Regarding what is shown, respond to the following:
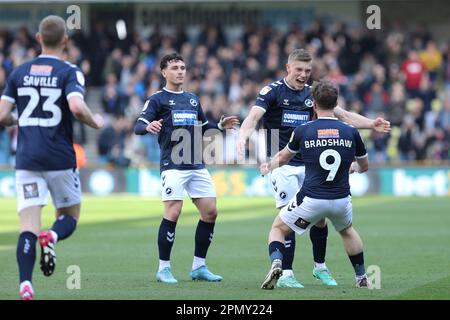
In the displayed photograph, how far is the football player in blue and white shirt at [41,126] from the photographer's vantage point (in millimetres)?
8492

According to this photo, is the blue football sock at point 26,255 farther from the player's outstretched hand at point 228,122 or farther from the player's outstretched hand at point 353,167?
the player's outstretched hand at point 353,167

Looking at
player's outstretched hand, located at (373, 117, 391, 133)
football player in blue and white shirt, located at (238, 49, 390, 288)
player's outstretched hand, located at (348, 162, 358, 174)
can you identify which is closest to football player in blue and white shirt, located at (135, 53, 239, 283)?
football player in blue and white shirt, located at (238, 49, 390, 288)

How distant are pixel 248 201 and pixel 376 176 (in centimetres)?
429

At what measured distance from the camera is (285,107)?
10.7m

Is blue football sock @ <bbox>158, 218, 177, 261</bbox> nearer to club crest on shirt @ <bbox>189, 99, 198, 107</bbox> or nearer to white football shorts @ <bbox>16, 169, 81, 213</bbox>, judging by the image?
club crest on shirt @ <bbox>189, 99, 198, 107</bbox>

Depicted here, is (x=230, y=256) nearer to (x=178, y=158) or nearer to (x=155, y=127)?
(x=178, y=158)

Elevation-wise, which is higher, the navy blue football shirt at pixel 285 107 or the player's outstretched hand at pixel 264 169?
the navy blue football shirt at pixel 285 107

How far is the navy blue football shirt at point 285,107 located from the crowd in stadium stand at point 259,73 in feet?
62.1

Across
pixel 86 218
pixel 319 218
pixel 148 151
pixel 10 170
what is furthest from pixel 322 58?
pixel 319 218

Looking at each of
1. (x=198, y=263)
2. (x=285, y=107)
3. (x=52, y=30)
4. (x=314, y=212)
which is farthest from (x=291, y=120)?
(x=52, y=30)

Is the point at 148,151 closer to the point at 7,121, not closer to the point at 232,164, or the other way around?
the point at 232,164

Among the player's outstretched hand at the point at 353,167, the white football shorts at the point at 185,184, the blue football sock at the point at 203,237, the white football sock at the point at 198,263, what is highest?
the player's outstretched hand at the point at 353,167

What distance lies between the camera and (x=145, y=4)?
37156 millimetres

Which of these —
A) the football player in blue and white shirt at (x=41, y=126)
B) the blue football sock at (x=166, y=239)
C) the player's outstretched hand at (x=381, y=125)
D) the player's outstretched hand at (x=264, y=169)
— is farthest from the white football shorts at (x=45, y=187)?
the player's outstretched hand at (x=381, y=125)
